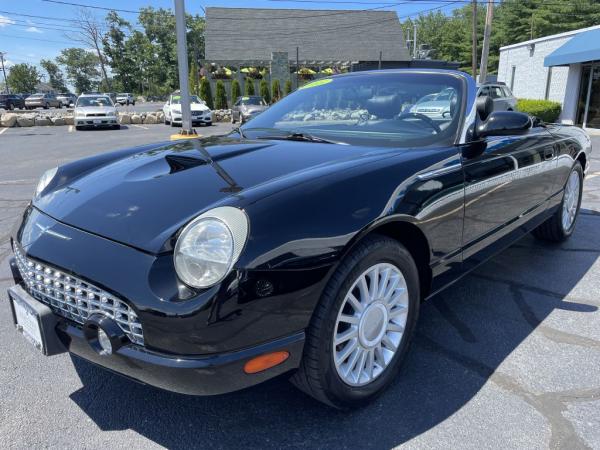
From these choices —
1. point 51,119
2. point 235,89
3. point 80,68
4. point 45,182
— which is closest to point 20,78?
point 80,68

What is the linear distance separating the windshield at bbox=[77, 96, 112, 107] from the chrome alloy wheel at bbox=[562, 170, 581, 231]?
19.0 meters

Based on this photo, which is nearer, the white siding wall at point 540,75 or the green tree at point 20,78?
the white siding wall at point 540,75

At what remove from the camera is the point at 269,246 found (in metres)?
1.67

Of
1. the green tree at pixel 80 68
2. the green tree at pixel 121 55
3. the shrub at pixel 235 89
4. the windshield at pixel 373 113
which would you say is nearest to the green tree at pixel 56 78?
the green tree at pixel 80 68

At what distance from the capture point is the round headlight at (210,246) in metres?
1.62

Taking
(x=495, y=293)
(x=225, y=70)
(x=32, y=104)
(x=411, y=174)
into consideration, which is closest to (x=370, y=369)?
→ (x=411, y=174)

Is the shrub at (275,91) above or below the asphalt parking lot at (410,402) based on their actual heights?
above

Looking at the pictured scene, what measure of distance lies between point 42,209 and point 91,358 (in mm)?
868

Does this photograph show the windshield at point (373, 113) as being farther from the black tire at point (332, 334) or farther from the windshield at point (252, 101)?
the windshield at point (252, 101)

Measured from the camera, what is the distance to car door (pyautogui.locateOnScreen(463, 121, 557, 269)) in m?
2.67

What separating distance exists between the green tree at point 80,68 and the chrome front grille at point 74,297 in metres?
109

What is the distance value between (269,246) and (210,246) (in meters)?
0.21

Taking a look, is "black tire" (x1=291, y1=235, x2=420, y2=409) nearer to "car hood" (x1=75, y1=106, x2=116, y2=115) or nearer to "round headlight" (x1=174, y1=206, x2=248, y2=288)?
"round headlight" (x1=174, y1=206, x2=248, y2=288)

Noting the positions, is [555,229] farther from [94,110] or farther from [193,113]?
[193,113]
